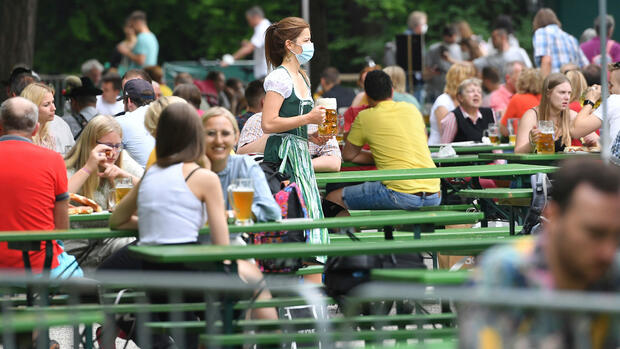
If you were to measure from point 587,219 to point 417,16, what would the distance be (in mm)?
15990

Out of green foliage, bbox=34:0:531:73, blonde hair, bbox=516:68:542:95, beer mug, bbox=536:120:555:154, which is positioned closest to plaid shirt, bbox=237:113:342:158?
beer mug, bbox=536:120:555:154

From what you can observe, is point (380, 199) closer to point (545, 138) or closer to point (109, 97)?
point (545, 138)

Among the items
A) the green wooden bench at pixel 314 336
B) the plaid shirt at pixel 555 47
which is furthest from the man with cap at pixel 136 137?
the plaid shirt at pixel 555 47

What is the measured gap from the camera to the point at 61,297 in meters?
6.58

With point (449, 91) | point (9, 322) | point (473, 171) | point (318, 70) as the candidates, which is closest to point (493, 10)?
point (318, 70)

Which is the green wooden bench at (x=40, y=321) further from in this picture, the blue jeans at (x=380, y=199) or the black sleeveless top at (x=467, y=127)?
the black sleeveless top at (x=467, y=127)

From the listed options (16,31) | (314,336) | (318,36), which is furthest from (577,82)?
(318,36)

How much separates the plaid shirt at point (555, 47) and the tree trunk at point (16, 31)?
23.2ft

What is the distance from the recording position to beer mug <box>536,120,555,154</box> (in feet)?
31.4

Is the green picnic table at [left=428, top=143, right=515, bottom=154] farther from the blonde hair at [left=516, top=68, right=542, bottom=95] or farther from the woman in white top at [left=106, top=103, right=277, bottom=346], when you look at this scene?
the woman in white top at [left=106, top=103, right=277, bottom=346]

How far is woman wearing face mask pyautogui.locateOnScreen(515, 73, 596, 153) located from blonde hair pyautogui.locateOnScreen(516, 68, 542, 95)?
240cm

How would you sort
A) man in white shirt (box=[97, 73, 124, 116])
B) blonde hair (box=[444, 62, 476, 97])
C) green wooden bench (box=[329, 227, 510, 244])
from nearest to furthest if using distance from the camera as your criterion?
green wooden bench (box=[329, 227, 510, 244]), blonde hair (box=[444, 62, 476, 97]), man in white shirt (box=[97, 73, 124, 116])

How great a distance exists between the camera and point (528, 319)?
3.49 m

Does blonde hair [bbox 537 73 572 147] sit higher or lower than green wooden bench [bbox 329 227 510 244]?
higher
